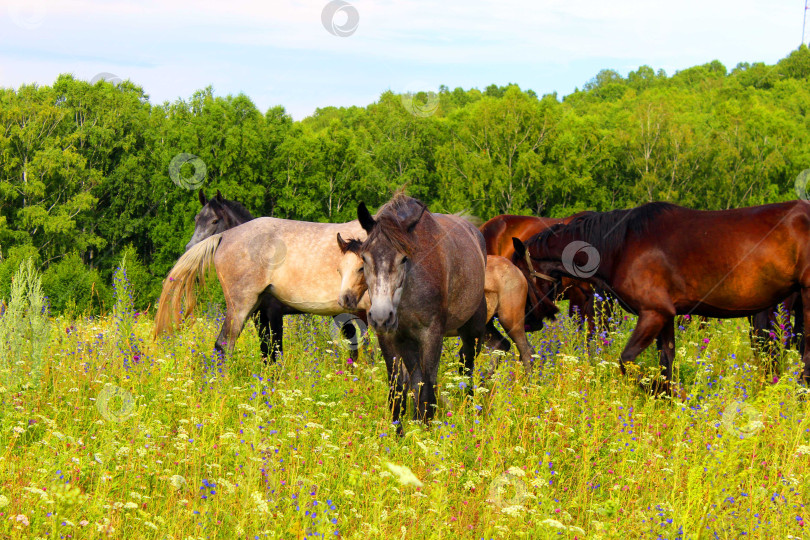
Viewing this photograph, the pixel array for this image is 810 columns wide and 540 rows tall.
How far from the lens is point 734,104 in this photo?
219ft

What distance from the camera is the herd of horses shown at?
A: 5684 mm

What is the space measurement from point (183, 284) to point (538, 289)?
4445 mm

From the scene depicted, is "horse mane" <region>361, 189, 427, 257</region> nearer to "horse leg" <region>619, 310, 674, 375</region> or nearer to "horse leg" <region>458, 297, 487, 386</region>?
"horse leg" <region>458, 297, 487, 386</region>

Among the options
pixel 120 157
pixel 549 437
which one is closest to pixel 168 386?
pixel 549 437

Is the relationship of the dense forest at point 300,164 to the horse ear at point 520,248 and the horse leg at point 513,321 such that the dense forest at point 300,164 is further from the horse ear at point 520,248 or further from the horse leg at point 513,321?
the horse leg at point 513,321

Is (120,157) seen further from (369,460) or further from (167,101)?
(369,460)

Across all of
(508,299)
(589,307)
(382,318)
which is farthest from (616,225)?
(382,318)

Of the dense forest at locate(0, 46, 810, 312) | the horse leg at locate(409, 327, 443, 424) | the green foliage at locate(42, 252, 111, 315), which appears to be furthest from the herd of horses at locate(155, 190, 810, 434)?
the dense forest at locate(0, 46, 810, 312)

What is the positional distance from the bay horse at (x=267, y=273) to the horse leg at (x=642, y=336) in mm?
3012

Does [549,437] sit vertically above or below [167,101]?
below

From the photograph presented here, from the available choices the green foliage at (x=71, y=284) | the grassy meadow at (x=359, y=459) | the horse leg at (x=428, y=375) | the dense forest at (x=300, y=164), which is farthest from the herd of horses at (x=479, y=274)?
the dense forest at (x=300, y=164)

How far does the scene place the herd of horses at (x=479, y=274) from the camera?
224 inches

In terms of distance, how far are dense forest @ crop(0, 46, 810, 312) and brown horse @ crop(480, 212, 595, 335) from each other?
32504 mm

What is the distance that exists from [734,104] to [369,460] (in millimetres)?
71620
